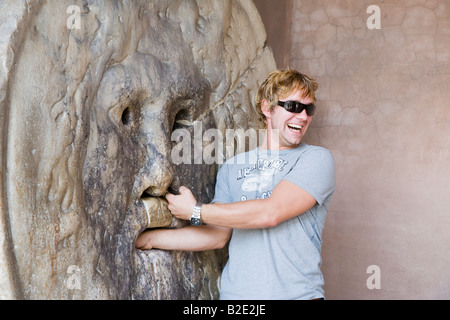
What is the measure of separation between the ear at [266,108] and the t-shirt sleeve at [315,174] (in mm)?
280

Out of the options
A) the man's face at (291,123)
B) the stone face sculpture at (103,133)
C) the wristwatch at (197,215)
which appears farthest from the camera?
the man's face at (291,123)

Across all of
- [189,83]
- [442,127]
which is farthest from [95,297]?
[442,127]

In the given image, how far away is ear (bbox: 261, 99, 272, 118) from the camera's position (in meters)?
2.49

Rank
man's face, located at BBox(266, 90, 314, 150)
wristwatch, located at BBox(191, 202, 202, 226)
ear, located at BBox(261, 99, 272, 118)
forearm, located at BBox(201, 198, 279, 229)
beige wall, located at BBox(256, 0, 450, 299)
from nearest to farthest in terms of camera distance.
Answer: forearm, located at BBox(201, 198, 279, 229), wristwatch, located at BBox(191, 202, 202, 226), man's face, located at BBox(266, 90, 314, 150), ear, located at BBox(261, 99, 272, 118), beige wall, located at BBox(256, 0, 450, 299)

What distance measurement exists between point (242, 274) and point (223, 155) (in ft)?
2.32

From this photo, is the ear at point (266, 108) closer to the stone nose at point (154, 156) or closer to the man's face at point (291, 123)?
the man's face at point (291, 123)

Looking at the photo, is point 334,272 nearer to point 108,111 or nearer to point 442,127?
point 442,127

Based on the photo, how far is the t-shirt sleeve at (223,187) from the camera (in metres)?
2.53

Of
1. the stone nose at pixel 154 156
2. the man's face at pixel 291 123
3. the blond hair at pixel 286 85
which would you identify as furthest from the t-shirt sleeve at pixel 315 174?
the stone nose at pixel 154 156

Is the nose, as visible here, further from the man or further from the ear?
the ear

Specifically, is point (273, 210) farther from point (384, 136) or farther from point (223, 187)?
point (384, 136)

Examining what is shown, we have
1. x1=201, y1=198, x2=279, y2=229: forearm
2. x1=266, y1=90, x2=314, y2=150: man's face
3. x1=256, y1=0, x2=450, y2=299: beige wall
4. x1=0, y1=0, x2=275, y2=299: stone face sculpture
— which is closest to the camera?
x1=0, y1=0, x2=275, y2=299: stone face sculpture

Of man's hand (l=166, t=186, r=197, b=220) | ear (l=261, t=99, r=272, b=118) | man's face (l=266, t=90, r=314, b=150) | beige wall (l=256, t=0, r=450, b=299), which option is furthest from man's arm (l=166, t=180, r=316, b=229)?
beige wall (l=256, t=0, r=450, b=299)

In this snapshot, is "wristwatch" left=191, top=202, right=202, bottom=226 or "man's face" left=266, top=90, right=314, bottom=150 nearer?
"wristwatch" left=191, top=202, right=202, bottom=226
